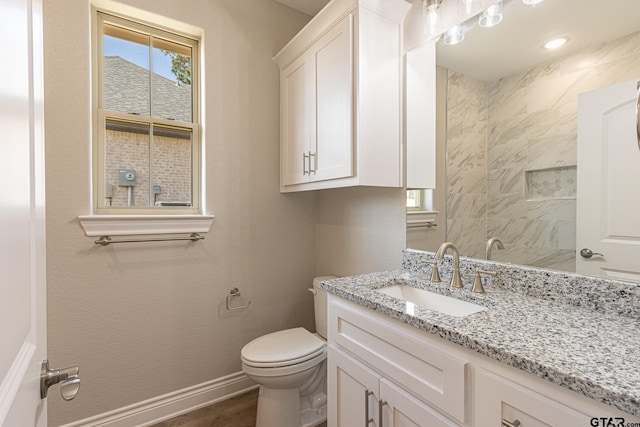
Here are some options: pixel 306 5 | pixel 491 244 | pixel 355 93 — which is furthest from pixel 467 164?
pixel 306 5

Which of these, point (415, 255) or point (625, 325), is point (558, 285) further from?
point (415, 255)

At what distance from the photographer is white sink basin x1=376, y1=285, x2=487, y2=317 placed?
1144 mm

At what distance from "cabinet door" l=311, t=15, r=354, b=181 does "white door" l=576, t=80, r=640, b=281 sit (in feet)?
2.91

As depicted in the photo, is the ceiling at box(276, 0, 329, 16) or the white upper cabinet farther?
the ceiling at box(276, 0, 329, 16)

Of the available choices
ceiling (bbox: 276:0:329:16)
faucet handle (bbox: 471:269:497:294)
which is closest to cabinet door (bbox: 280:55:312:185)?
ceiling (bbox: 276:0:329:16)

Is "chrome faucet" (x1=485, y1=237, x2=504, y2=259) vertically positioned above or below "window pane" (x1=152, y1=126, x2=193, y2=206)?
below

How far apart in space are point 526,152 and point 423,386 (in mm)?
958

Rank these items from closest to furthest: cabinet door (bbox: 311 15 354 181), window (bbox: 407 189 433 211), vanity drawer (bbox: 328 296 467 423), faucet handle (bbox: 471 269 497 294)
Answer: vanity drawer (bbox: 328 296 467 423) < faucet handle (bbox: 471 269 497 294) < cabinet door (bbox: 311 15 354 181) < window (bbox: 407 189 433 211)

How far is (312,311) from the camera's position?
7.70 ft

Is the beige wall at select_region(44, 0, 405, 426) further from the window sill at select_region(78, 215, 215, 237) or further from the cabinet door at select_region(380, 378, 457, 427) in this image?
the cabinet door at select_region(380, 378, 457, 427)

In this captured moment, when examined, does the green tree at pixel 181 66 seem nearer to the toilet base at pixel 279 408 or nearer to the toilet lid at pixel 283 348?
the toilet lid at pixel 283 348

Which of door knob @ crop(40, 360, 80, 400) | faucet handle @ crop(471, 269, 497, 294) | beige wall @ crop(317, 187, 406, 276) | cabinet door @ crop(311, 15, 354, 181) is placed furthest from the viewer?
beige wall @ crop(317, 187, 406, 276)

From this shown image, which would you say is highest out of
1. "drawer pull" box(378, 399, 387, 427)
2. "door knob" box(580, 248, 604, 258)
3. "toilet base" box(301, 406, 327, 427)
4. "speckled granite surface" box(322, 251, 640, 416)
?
"door knob" box(580, 248, 604, 258)

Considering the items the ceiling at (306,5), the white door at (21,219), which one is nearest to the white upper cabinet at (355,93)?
the ceiling at (306,5)
